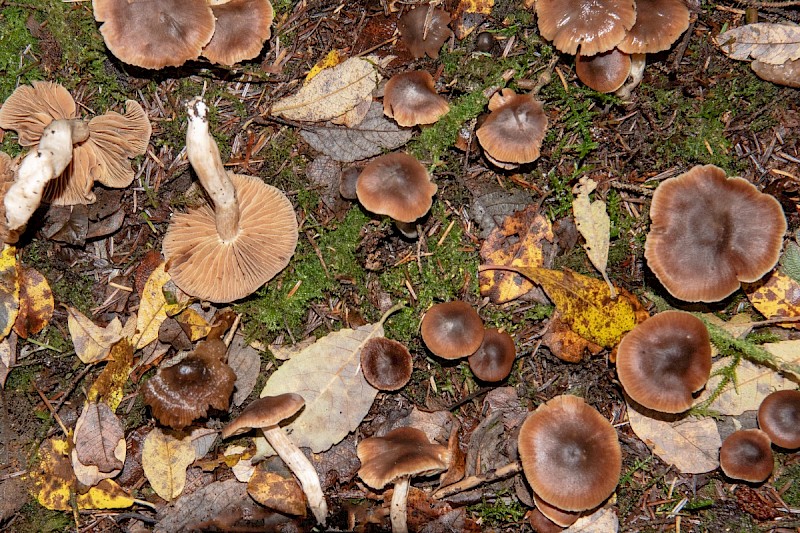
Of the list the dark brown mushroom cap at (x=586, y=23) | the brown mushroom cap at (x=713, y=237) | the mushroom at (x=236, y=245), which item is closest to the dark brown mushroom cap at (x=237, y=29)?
the mushroom at (x=236, y=245)

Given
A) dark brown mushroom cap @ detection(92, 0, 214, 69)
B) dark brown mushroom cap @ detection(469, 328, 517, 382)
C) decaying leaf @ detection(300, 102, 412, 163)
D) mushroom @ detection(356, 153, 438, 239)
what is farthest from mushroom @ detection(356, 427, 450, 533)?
dark brown mushroom cap @ detection(92, 0, 214, 69)

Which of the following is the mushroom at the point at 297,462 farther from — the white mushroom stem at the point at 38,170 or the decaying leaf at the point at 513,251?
the white mushroom stem at the point at 38,170

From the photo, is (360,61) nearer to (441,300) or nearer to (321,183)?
(321,183)

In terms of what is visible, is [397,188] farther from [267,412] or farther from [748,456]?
[748,456]

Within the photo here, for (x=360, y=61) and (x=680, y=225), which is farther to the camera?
(x=360, y=61)

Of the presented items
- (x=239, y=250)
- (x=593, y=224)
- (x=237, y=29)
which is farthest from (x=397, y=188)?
(x=237, y=29)

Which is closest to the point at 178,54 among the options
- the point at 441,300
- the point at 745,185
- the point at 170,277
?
the point at 170,277
